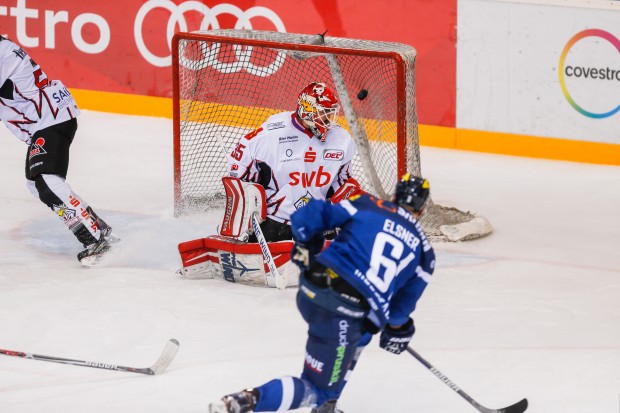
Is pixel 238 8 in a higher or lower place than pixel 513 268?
higher

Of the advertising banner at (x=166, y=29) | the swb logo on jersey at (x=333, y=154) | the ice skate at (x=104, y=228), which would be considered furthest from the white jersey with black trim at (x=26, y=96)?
the advertising banner at (x=166, y=29)

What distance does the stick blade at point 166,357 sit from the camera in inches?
194

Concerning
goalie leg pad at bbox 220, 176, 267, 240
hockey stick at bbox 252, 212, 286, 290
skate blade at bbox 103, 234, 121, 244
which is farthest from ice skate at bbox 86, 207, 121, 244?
hockey stick at bbox 252, 212, 286, 290

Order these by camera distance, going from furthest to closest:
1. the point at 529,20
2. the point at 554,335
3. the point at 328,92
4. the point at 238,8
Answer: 1. the point at 238,8
2. the point at 529,20
3. the point at 328,92
4. the point at 554,335

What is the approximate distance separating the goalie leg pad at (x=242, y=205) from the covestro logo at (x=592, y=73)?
9.55 feet

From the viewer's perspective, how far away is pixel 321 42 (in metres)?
6.95

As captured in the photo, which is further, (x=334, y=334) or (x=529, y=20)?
(x=529, y=20)

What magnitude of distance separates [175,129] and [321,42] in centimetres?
100

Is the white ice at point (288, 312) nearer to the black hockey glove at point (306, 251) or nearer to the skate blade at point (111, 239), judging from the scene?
the skate blade at point (111, 239)

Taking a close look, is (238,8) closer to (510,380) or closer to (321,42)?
(321,42)

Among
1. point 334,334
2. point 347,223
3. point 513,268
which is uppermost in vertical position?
point 347,223

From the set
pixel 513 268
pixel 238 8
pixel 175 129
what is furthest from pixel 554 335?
pixel 238 8

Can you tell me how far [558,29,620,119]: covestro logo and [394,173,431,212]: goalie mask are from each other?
13.6 ft

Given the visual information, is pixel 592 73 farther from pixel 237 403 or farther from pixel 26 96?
pixel 237 403
